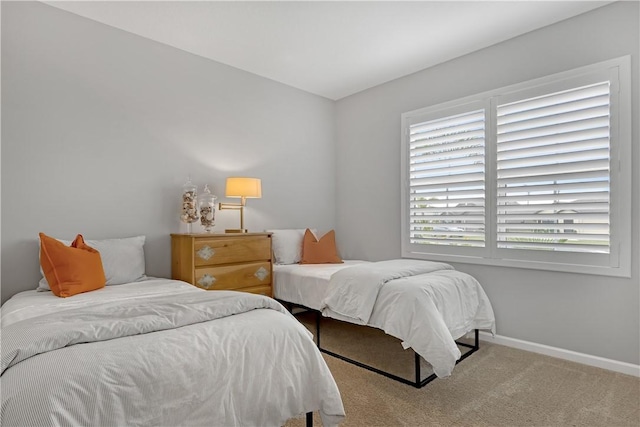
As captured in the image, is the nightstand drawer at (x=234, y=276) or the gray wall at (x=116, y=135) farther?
the nightstand drawer at (x=234, y=276)

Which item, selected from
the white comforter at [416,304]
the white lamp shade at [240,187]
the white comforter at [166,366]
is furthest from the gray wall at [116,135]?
the white comforter at [416,304]

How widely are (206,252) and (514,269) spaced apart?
267 cm

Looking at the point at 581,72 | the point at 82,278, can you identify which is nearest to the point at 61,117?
the point at 82,278

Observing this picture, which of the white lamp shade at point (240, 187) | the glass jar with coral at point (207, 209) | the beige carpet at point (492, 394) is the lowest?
the beige carpet at point (492, 394)

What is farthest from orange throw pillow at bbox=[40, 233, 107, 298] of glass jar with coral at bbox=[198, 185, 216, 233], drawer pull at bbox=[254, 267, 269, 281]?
drawer pull at bbox=[254, 267, 269, 281]

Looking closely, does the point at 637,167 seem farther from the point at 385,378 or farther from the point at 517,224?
the point at 385,378

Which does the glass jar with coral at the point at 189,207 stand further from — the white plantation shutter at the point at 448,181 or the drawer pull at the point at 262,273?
the white plantation shutter at the point at 448,181

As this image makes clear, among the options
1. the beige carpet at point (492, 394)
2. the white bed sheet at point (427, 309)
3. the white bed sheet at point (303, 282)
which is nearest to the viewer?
the beige carpet at point (492, 394)

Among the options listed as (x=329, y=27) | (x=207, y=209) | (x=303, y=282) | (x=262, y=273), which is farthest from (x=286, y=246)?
(x=329, y=27)

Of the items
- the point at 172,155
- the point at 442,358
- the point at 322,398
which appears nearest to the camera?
the point at 322,398

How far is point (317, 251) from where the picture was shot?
3.81 metres

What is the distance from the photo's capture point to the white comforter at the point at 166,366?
108cm

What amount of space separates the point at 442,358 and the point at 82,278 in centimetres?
234

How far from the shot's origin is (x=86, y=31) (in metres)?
2.86
